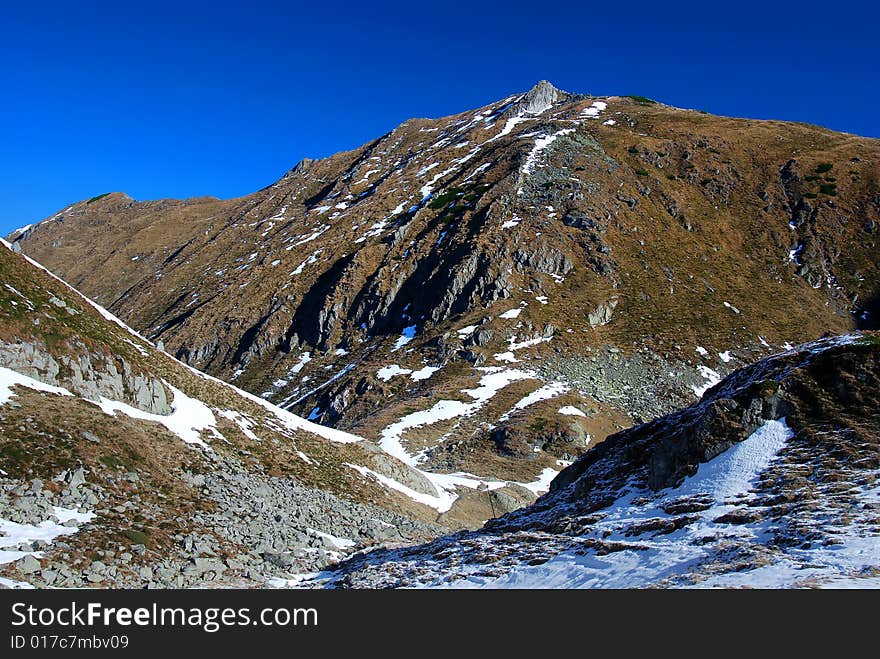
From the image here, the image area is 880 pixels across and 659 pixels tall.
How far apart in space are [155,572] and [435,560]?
8492 millimetres

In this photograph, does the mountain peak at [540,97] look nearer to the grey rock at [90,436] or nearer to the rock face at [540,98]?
the rock face at [540,98]

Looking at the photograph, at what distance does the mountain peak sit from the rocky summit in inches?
41.9

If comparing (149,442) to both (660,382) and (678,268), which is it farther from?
(678,268)

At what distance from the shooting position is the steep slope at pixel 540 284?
6756 cm

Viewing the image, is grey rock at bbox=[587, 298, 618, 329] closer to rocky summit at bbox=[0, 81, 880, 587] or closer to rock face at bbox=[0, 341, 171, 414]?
rocky summit at bbox=[0, 81, 880, 587]

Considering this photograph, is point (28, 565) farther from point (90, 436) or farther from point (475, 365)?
point (475, 365)

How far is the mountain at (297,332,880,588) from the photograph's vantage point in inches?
506

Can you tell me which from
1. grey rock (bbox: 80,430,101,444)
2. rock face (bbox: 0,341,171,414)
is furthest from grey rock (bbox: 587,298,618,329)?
grey rock (bbox: 80,430,101,444)

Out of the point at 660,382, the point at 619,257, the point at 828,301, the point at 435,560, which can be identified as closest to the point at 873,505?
the point at 435,560

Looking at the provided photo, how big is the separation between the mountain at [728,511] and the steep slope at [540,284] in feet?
109

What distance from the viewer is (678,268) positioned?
9100 centimetres

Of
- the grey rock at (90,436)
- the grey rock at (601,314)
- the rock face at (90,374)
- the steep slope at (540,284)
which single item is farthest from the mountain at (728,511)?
the grey rock at (601,314)

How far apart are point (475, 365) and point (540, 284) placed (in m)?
18.9

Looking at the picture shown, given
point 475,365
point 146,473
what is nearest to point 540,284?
point 475,365
